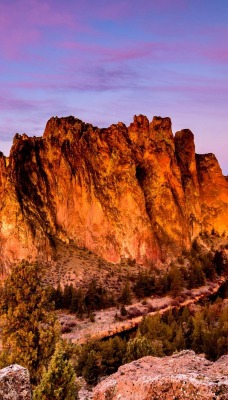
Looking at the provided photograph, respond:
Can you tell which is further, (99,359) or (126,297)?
(126,297)

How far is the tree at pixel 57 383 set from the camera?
50.8 feet

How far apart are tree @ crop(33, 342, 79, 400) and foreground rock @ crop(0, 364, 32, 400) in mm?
6830

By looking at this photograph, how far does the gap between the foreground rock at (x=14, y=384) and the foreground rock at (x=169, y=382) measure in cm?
255

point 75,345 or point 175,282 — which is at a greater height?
point 75,345

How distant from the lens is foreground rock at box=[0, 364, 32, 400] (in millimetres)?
8617

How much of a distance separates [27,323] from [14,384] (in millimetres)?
14389

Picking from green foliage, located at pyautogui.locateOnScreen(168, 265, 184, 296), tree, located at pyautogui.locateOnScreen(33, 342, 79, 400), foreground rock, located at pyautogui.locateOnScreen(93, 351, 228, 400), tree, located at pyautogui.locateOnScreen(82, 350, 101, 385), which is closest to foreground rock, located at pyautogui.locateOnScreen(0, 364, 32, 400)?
foreground rock, located at pyautogui.locateOnScreen(93, 351, 228, 400)

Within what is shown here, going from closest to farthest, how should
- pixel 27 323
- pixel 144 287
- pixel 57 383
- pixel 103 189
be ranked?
pixel 57 383 → pixel 27 323 → pixel 144 287 → pixel 103 189

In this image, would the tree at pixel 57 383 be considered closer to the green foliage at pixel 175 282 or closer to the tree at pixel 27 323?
the tree at pixel 27 323

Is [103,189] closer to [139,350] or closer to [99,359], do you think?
[99,359]

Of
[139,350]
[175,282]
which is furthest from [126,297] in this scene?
[139,350]

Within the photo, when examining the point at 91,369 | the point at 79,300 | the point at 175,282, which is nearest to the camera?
the point at 91,369

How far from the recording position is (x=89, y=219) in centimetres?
8881

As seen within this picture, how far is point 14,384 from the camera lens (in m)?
8.77
